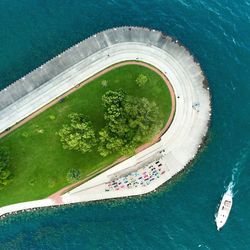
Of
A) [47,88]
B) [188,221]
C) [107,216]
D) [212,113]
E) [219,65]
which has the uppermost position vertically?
[47,88]

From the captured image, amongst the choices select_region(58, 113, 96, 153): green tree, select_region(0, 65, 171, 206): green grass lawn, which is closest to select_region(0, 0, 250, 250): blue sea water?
select_region(0, 65, 171, 206): green grass lawn

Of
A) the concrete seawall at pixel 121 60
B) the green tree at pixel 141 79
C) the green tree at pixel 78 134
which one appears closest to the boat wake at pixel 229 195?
the concrete seawall at pixel 121 60

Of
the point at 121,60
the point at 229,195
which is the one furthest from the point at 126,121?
the point at 229,195

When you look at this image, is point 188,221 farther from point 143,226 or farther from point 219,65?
point 219,65

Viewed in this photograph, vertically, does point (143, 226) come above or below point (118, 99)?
below

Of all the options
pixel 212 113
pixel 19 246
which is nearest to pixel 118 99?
pixel 212 113

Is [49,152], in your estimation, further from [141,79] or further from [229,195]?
[229,195]

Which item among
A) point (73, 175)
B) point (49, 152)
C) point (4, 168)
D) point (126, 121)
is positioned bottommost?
point (73, 175)
